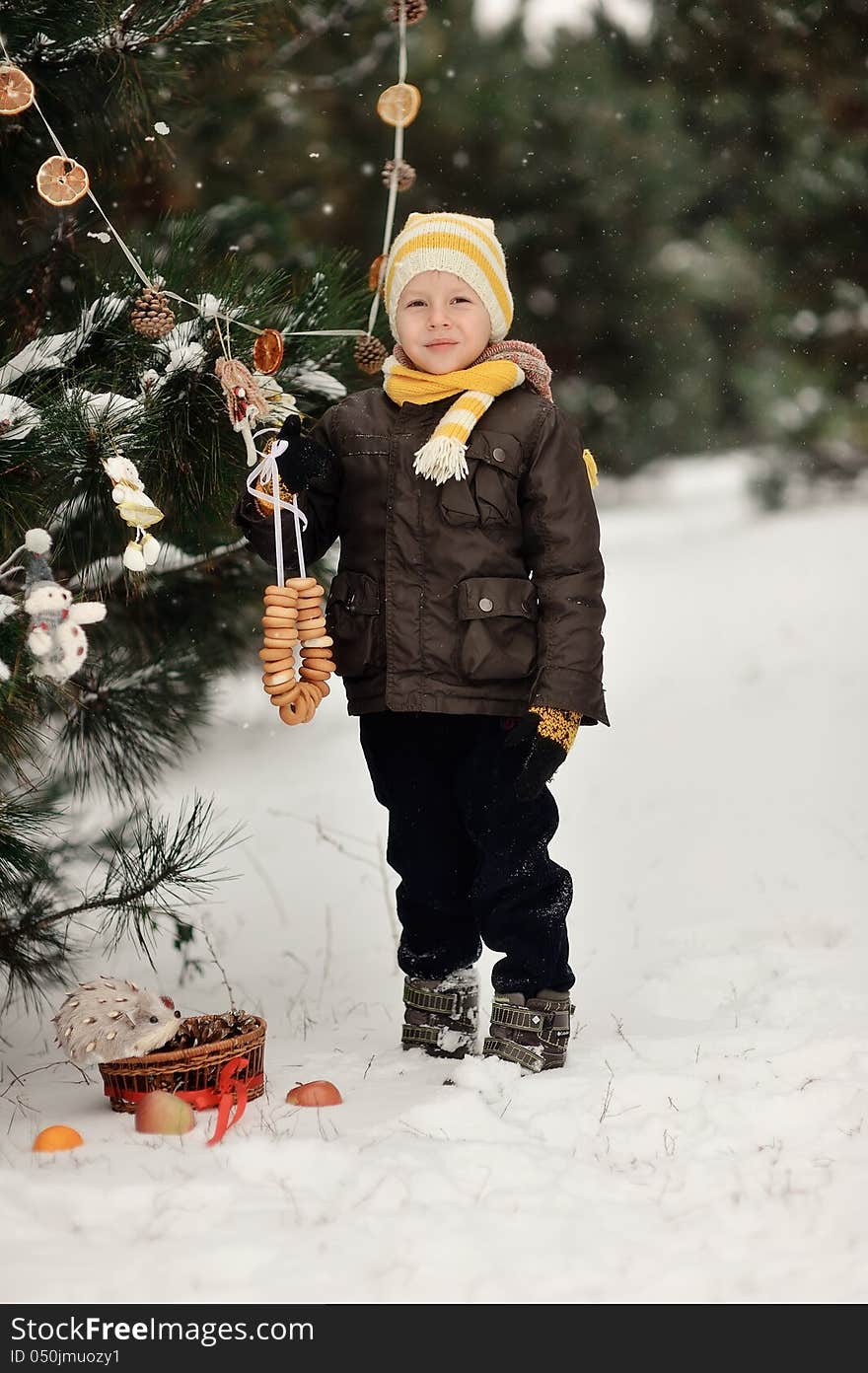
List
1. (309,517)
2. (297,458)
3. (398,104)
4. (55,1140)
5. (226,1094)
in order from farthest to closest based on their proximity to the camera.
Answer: (398,104), (309,517), (297,458), (226,1094), (55,1140)

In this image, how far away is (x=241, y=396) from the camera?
2.72 meters

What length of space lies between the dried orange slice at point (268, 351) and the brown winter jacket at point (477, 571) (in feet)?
1.00

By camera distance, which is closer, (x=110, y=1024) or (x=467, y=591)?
(x=110, y=1024)

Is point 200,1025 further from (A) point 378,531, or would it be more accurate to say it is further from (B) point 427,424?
(B) point 427,424

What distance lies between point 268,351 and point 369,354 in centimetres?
52

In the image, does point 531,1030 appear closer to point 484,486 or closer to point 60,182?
point 484,486

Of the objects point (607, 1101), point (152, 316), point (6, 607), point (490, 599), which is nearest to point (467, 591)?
point (490, 599)

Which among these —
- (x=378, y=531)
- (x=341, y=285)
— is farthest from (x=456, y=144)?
(x=378, y=531)

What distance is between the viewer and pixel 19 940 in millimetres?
3195

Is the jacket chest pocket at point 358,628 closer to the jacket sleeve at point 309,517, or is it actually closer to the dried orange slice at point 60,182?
the jacket sleeve at point 309,517

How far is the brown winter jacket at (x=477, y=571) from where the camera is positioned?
9.46 ft

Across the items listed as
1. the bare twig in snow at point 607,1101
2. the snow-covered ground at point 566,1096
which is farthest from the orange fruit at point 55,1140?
the bare twig in snow at point 607,1101

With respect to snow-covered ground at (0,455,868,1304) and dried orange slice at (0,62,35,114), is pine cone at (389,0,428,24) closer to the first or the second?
dried orange slice at (0,62,35,114)
